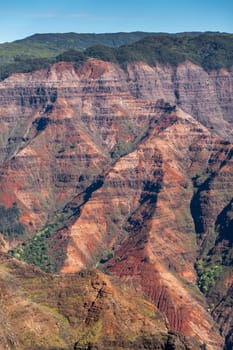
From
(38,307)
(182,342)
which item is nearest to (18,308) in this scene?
(38,307)

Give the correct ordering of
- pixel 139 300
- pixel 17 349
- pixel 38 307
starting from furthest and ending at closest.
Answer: pixel 139 300 < pixel 38 307 < pixel 17 349

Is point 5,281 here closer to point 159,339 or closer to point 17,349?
point 17,349

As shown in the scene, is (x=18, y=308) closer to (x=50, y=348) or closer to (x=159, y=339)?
(x=50, y=348)

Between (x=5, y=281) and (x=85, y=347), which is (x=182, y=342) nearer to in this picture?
(x=85, y=347)

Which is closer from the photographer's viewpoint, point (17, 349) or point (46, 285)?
point (17, 349)

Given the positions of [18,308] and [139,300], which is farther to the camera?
[139,300]

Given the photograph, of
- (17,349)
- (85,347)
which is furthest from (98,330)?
(17,349)

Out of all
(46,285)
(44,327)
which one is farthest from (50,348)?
(46,285)

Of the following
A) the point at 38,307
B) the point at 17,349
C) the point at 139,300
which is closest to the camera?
the point at 17,349
